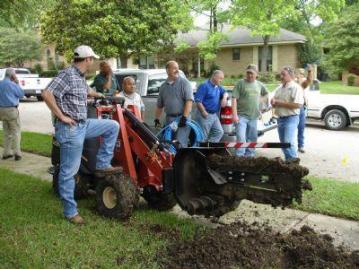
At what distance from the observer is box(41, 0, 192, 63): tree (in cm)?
2764

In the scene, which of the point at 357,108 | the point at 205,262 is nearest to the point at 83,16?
the point at 357,108

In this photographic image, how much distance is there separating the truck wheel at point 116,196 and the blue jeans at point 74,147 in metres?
0.24

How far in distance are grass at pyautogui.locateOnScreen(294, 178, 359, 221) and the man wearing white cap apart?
2.75 m

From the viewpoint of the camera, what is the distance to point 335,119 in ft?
46.5

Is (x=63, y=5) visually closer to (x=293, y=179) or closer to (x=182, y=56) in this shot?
(x=182, y=56)

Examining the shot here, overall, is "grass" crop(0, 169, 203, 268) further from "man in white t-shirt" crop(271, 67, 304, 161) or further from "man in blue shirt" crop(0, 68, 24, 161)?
"man in blue shirt" crop(0, 68, 24, 161)

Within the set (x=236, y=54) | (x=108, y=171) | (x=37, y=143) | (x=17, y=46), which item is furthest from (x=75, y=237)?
(x=17, y=46)

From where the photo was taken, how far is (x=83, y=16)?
28.3 m

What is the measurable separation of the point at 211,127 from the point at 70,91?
3.77 m

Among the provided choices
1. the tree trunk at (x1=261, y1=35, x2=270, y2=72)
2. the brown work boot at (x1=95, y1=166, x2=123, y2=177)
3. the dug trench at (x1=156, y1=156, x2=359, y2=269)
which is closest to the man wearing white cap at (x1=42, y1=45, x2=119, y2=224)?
the brown work boot at (x1=95, y1=166, x2=123, y2=177)

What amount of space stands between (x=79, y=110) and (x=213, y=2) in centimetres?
2969

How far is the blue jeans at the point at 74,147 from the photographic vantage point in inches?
202

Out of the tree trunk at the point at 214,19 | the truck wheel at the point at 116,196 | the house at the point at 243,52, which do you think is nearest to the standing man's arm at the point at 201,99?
the truck wheel at the point at 116,196

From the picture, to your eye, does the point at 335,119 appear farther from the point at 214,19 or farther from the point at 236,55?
the point at 236,55
